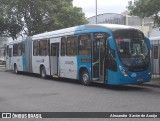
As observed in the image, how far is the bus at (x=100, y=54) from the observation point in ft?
53.7

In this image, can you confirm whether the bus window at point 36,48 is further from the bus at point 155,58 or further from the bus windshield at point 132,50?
the bus windshield at point 132,50

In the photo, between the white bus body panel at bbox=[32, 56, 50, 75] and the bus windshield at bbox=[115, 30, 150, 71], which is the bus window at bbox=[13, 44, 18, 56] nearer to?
the white bus body panel at bbox=[32, 56, 50, 75]

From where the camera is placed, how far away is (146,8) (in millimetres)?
19719

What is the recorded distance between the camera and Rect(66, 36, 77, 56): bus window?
64.6ft

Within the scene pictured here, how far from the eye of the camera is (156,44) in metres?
23.8

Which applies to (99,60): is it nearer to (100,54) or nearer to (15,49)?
(100,54)

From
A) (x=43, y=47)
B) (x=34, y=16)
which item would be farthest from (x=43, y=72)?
(x=34, y=16)

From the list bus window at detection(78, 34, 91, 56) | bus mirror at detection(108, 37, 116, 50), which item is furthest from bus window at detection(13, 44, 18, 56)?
bus mirror at detection(108, 37, 116, 50)

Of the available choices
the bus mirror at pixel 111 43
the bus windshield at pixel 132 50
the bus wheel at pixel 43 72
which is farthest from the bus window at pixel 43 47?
the bus windshield at pixel 132 50

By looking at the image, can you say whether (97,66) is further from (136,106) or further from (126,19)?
(126,19)

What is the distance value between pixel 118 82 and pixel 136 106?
480cm

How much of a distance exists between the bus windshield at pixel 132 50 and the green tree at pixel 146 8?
2864mm

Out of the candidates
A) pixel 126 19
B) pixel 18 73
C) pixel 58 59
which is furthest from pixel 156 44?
pixel 126 19

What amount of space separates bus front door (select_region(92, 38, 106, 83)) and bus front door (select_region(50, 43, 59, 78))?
4.81 m
